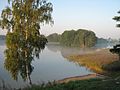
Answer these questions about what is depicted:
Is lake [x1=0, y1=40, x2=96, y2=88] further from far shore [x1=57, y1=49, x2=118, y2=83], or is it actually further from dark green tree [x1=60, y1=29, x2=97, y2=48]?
dark green tree [x1=60, y1=29, x2=97, y2=48]

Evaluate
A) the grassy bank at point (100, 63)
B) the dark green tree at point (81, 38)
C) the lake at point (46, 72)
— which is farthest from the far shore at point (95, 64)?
the dark green tree at point (81, 38)

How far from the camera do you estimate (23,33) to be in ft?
77.9

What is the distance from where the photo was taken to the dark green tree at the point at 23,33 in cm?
2261

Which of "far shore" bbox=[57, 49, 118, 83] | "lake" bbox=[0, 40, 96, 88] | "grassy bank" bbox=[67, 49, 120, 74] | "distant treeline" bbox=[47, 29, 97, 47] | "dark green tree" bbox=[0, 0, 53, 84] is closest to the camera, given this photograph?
"dark green tree" bbox=[0, 0, 53, 84]

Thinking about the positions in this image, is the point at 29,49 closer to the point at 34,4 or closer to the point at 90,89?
the point at 34,4

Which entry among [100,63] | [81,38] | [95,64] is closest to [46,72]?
[100,63]

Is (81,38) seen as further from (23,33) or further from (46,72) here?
(23,33)

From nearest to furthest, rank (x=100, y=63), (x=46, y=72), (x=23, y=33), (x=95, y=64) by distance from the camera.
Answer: (x=23, y=33) < (x=46, y=72) < (x=100, y=63) < (x=95, y=64)

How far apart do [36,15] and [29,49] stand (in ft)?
11.1

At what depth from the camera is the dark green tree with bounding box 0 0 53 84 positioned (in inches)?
890

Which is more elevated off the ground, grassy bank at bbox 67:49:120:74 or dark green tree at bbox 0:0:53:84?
dark green tree at bbox 0:0:53:84

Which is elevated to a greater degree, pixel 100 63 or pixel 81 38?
pixel 81 38

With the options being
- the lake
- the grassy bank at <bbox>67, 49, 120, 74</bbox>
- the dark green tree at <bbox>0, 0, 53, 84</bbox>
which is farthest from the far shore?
the dark green tree at <bbox>0, 0, 53, 84</bbox>

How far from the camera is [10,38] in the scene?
22516 millimetres
